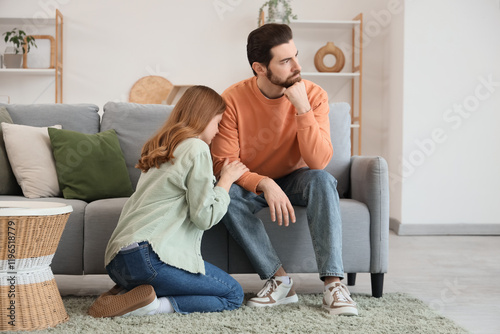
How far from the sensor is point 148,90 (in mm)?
4754

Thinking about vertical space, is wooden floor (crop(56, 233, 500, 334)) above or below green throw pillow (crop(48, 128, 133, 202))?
below

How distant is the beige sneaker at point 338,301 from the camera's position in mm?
1828

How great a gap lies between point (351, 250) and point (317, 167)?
35 centimetres

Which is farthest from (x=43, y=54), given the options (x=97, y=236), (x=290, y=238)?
(x=290, y=238)

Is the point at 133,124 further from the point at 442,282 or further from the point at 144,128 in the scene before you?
the point at 442,282

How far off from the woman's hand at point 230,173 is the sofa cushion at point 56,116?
3.00 feet

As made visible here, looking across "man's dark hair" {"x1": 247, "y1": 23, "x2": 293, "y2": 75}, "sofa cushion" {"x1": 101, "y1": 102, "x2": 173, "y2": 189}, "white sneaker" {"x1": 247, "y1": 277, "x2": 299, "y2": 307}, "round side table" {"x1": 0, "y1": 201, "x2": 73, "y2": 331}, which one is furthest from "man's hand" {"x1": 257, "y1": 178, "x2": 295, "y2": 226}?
"sofa cushion" {"x1": 101, "y1": 102, "x2": 173, "y2": 189}

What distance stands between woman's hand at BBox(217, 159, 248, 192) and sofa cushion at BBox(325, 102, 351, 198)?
0.59 meters

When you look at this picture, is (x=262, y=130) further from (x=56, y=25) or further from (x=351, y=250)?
(x=56, y=25)

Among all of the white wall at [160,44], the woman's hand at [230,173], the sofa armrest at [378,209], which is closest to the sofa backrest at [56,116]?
the woman's hand at [230,173]

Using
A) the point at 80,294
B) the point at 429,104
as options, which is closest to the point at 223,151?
the point at 80,294

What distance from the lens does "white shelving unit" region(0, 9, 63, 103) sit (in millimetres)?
4543

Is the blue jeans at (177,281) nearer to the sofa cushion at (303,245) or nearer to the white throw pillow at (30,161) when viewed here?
the sofa cushion at (303,245)

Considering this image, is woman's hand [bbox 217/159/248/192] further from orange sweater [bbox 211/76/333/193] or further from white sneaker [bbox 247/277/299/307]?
white sneaker [bbox 247/277/299/307]
